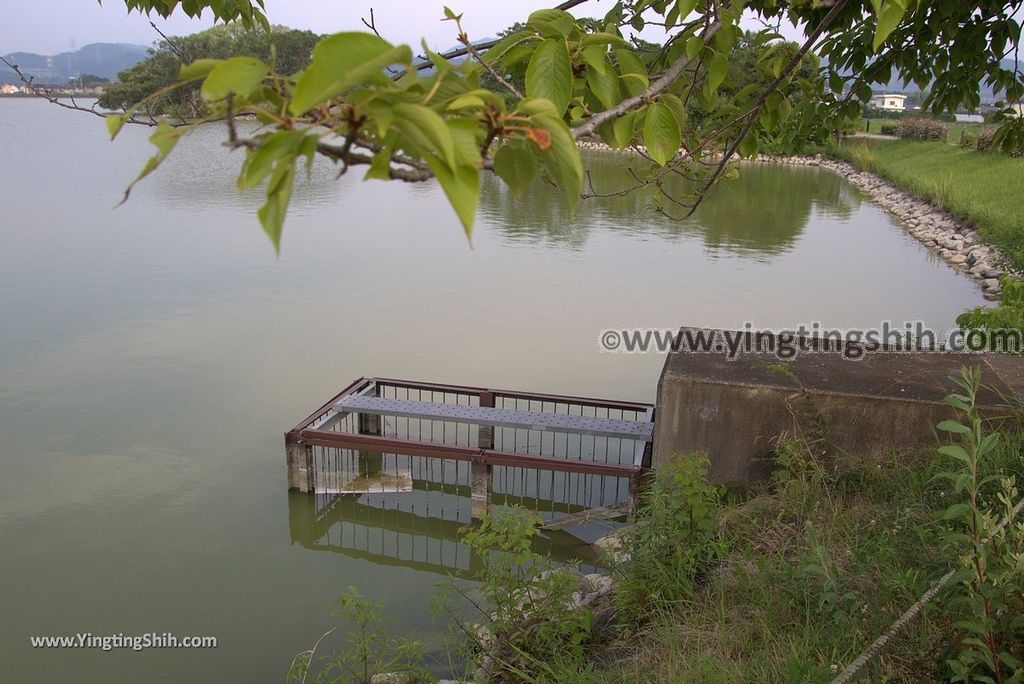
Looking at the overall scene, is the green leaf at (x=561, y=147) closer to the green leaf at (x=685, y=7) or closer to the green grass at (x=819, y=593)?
the green leaf at (x=685, y=7)

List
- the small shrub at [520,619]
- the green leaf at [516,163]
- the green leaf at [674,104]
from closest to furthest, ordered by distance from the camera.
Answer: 1. the green leaf at [516,163]
2. the green leaf at [674,104]
3. the small shrub at [520,619]

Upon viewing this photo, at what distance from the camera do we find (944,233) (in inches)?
613

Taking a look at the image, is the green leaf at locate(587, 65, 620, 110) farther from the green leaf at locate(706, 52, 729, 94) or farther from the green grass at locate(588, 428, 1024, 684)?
the green grass at locate(588, 428, 1024, 684)

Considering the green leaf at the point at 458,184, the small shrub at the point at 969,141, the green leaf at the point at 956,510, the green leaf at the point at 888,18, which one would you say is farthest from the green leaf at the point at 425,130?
the small shrub at the point at 969,141

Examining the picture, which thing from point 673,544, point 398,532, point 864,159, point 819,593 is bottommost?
point 398,532

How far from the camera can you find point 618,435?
5.30 m

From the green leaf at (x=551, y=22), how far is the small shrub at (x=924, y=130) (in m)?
32.3

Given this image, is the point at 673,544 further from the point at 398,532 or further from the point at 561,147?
the point at 561,147

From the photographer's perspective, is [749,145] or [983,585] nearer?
[983,585]

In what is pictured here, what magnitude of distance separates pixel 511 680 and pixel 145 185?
58.4 ft

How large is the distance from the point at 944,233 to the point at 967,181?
4063 mm

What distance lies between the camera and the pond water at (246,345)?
462 centimetres

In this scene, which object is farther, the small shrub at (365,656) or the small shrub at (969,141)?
the small shrub at (969,141)

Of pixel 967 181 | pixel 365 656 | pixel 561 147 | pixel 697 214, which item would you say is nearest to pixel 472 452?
pixel 365 656
